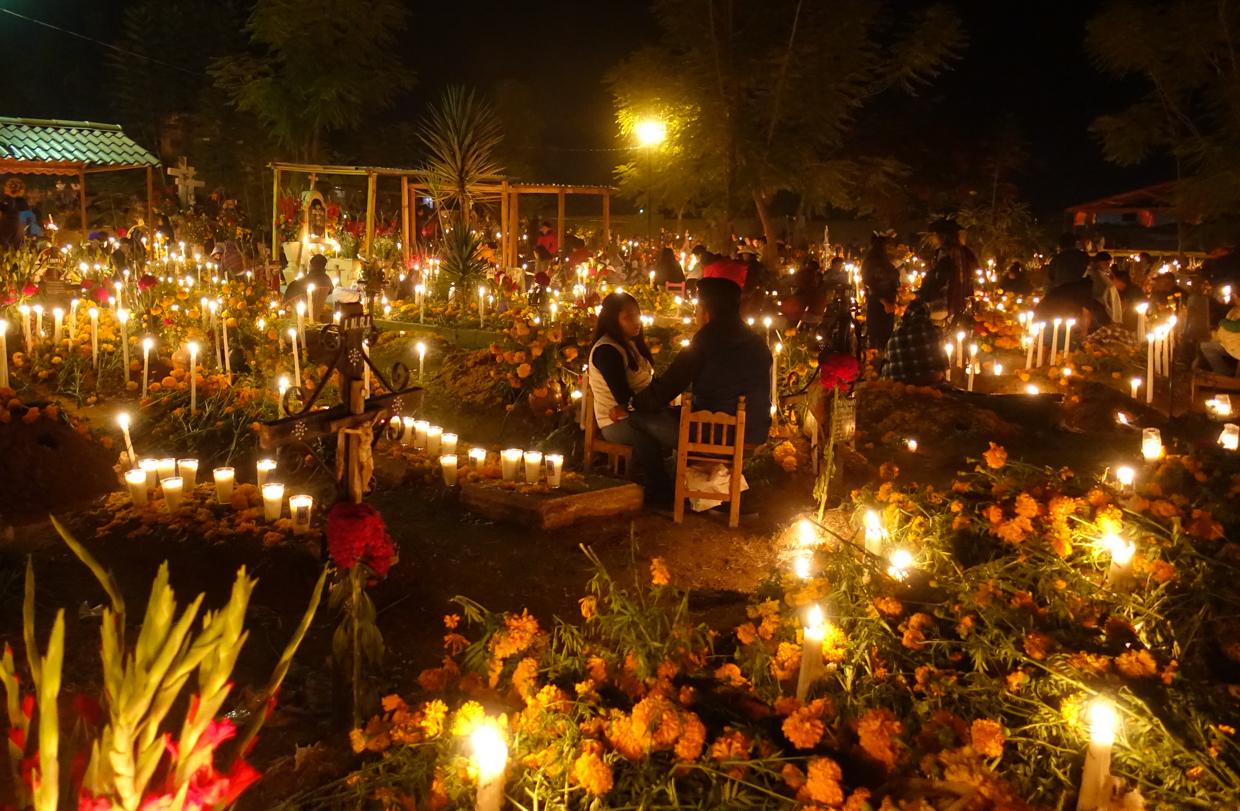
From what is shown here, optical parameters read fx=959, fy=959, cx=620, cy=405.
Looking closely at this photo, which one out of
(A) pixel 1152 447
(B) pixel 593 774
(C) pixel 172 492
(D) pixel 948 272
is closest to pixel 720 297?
(A) pixel 1152 447

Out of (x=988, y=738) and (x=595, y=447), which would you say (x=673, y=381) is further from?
(x=988, y=738)

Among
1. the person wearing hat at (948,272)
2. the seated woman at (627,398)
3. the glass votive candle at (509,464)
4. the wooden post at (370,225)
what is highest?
the wooden post at (370,225)

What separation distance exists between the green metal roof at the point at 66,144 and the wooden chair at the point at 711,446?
16.8 metres

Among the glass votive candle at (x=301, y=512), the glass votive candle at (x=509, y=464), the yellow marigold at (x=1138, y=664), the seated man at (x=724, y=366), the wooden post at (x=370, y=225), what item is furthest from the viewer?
the wooden post at (x=370, y=225)

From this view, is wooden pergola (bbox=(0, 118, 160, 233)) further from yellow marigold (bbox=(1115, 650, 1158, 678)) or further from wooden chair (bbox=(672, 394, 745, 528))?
yellow marigold (bbox=(1115, 650, 1158, 678))

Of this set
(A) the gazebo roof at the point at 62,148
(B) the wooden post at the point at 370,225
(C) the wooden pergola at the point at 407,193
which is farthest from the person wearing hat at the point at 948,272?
(A) the gazebo roof at the point at 62,148

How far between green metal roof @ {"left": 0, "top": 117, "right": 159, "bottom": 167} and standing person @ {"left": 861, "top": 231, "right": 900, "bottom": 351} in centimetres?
1553

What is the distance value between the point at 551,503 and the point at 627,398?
109 cm

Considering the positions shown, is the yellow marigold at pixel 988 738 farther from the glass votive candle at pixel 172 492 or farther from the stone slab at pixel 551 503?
the glass votive candle at pixel 172 492

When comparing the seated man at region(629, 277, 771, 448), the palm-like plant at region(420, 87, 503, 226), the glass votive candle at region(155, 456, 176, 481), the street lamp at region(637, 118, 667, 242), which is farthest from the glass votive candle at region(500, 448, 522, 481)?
the street lamp at region(637, 118, 667, 242)

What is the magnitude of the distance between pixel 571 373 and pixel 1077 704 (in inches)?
238

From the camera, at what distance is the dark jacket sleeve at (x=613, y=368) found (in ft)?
21.3

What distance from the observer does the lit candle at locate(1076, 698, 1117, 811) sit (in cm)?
266

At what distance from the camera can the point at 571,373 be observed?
8617mm
